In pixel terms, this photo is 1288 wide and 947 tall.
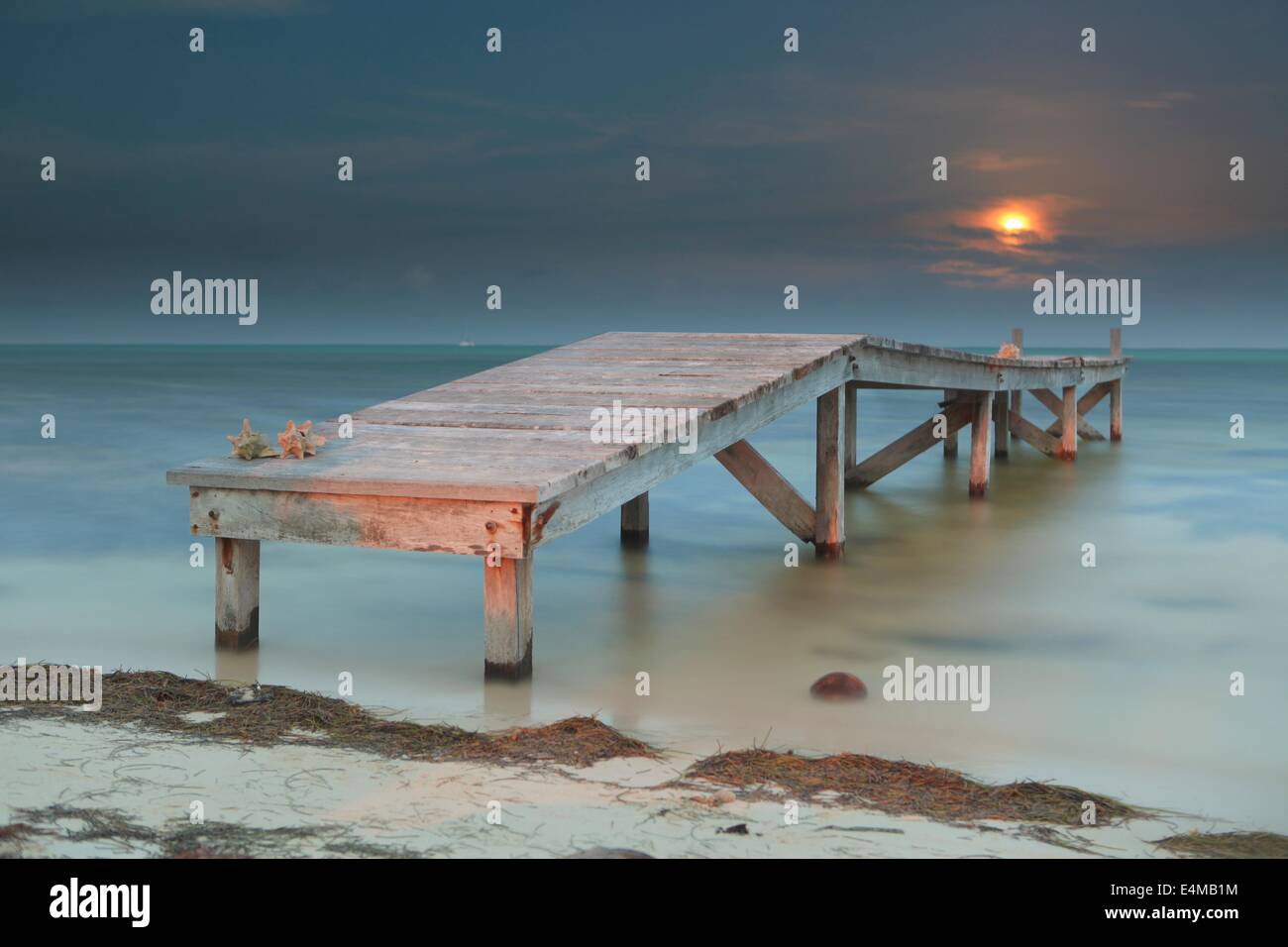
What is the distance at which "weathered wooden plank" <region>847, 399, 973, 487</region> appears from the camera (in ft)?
39.7

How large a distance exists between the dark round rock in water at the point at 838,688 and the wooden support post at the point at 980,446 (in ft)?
23.8

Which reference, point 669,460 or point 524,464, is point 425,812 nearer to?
point 524,464

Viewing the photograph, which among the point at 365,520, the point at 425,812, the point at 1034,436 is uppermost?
the point at 1034,436

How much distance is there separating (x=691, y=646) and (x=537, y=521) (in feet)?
5.82

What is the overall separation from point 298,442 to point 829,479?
14.2 ft

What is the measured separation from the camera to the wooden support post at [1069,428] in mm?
16297

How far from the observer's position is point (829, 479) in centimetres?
912

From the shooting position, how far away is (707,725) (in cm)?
530

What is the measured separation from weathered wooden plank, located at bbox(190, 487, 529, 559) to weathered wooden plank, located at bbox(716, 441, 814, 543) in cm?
407

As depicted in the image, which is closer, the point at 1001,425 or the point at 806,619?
the point at 806,619

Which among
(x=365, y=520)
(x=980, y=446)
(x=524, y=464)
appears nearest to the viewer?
(x=365, y=520)

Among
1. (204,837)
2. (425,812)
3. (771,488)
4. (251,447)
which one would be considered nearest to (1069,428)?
(771,488)

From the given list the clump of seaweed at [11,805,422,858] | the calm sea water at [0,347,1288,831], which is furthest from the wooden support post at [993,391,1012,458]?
the clump of seaweed at [11,805,422,858]

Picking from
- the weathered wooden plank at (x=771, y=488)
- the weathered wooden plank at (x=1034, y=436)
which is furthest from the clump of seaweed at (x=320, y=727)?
the weathered wooden plank at (x=1034, y=436)
